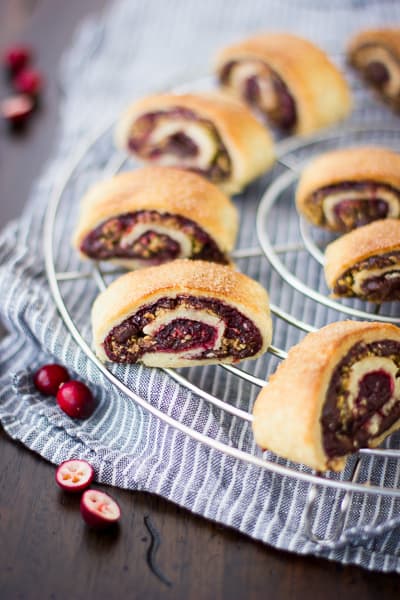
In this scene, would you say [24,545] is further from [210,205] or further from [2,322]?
[210,205]

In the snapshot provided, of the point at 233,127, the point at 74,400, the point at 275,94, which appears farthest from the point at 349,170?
the point at 74,400

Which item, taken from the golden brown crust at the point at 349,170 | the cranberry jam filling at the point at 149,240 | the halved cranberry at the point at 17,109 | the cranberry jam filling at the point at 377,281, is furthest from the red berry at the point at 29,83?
the cranberry jam filling at the point at 377,281

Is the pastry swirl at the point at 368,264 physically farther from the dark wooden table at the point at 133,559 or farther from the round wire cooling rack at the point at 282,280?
the dark wooden table at the point at 133,559

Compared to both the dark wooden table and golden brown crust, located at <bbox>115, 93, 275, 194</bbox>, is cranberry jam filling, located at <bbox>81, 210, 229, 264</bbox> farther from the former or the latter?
the dark wooden table

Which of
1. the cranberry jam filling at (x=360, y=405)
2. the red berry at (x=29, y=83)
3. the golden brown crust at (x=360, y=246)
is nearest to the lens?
the cranberry jam filling at (x=360, y=405)

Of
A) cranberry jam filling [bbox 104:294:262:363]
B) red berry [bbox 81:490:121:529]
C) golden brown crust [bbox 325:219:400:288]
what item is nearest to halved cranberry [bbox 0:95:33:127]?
cranberry jam filling [bbox 104:294:262:363]

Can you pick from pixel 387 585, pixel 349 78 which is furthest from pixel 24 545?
→ pixel 349 78
